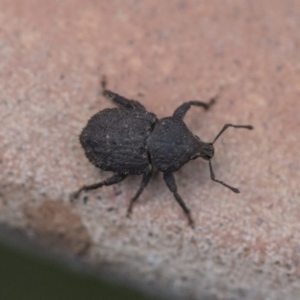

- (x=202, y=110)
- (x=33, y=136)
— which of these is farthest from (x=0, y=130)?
(x=202, y=110)

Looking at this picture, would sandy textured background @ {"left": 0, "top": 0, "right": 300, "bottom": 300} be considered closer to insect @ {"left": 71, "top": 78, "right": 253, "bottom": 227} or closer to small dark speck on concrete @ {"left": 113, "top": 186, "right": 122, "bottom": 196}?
small dark speck on concrete @ {"left": 113, "top": 186, "right": 122, "bottom": 196}

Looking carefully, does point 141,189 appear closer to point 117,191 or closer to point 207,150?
point 117,191

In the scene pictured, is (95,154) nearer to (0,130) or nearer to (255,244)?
(0,130)

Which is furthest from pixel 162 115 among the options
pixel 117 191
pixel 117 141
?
pixel 117 191

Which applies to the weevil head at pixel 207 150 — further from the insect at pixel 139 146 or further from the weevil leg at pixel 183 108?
the weevil leg at pixel 183 108

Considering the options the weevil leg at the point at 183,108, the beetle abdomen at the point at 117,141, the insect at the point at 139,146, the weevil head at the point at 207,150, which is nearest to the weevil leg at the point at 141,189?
the insect at the point at 139,146

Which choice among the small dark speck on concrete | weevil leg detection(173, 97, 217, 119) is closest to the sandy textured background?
the small dark speck on concrete
